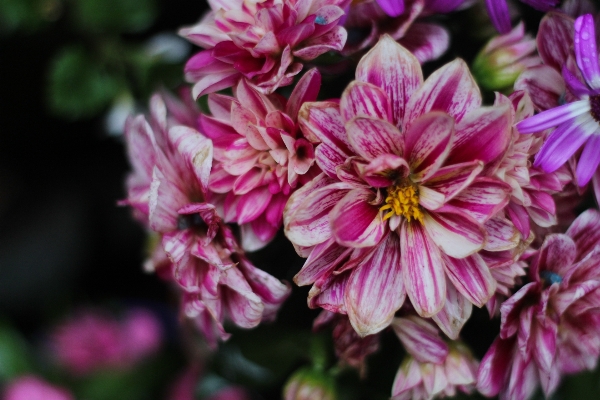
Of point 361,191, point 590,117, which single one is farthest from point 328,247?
point 590,117

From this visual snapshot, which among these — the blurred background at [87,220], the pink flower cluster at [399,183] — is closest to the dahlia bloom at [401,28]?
the pink flower cluster at [399,183]

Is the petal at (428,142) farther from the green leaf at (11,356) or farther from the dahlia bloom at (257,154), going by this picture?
the green leaf at (11,356)

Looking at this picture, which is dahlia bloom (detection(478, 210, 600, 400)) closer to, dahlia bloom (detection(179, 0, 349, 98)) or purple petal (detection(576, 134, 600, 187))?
purple petal (detection(576, 134, 600, 187))

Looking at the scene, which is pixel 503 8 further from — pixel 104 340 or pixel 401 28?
pixel 104 340

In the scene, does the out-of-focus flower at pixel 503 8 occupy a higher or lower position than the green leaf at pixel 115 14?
higher

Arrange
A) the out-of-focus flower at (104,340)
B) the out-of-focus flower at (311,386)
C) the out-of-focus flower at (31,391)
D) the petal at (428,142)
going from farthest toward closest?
the out-of-focus flower at (104,340)
the out-of-focus flower at (31,391)
the out-of-focus flower at (311,386)
the petal at (428,142)

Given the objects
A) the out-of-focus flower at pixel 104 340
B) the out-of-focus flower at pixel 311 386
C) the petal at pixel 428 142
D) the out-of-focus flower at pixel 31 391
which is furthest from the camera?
the out-of-focus flower at pixel 104 340

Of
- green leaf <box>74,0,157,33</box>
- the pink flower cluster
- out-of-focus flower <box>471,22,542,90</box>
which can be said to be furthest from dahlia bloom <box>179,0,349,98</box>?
green leaf <box>74,0,157,33</box>
